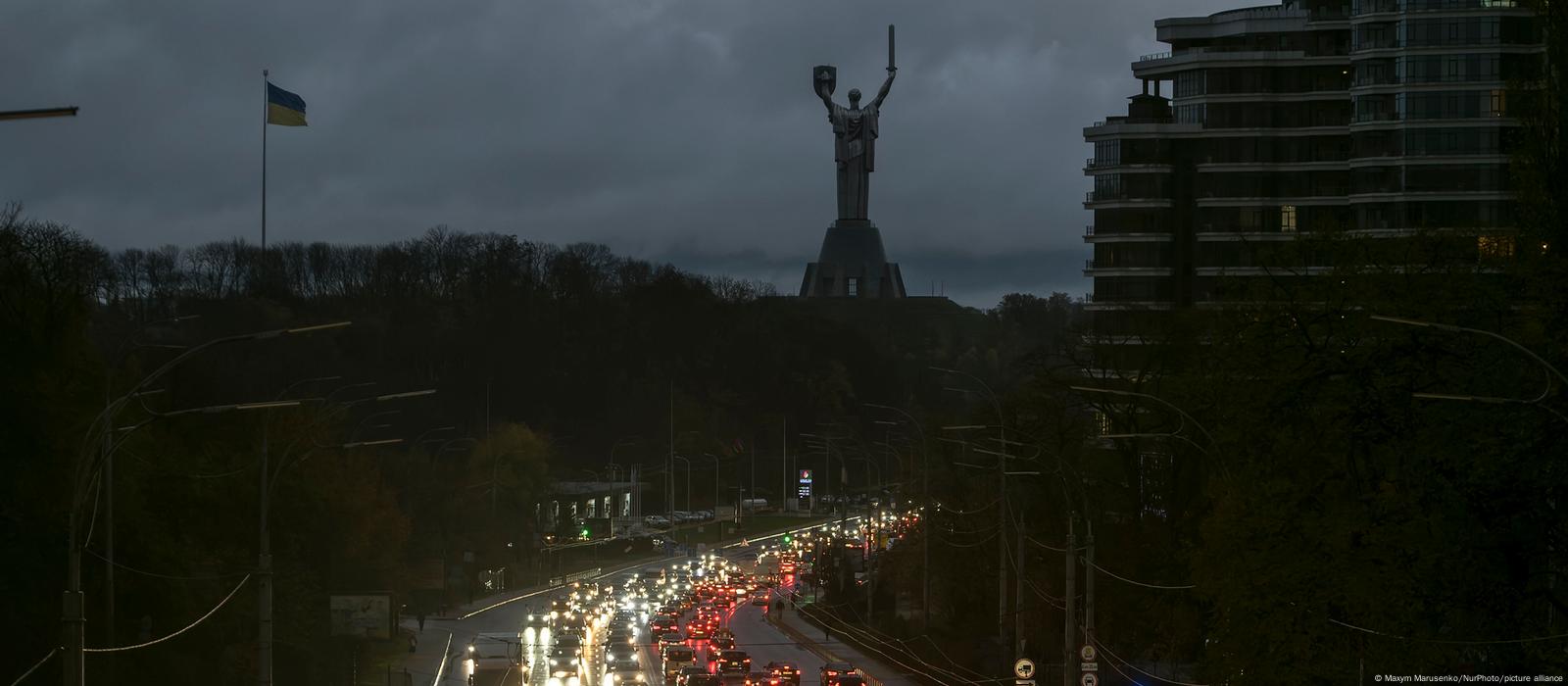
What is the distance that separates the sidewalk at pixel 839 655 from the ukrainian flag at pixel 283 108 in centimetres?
2787

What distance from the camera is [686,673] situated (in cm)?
6069

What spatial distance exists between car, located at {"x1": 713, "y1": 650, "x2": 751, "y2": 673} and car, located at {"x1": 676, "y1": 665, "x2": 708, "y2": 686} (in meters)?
0.57

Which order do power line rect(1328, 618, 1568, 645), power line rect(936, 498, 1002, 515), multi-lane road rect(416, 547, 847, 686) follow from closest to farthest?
power line rect(1328, 618, 1568, 645) → multi-lane road rect(416, 547, 847, 686) → power line rect(936, 498, 1002, 515)

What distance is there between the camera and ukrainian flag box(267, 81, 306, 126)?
73.9 m

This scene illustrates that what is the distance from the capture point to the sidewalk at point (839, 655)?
2576 inches

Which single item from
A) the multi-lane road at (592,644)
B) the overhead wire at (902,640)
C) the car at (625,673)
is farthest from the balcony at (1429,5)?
the car at (625,673)

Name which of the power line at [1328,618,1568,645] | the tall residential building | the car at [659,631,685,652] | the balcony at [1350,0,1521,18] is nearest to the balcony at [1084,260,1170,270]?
the tall residential building

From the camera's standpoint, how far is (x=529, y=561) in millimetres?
125938

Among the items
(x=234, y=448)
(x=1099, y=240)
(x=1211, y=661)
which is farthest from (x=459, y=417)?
(x=1211, y=661)

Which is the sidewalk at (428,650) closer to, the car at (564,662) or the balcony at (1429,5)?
the car at (564,662)

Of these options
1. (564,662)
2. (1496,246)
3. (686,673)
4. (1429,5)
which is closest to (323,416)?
(564,662)

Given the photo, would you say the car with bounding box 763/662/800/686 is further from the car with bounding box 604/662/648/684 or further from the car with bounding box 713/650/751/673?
the car with bounding box 604/662/648/684

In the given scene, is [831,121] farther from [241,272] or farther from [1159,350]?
[1159,350]

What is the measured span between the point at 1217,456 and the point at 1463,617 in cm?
758
